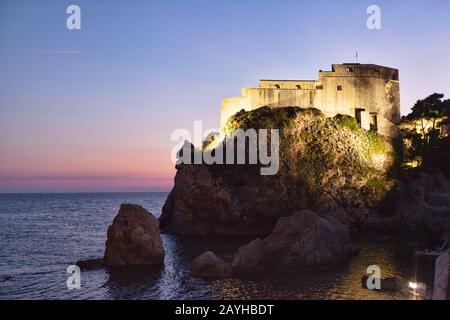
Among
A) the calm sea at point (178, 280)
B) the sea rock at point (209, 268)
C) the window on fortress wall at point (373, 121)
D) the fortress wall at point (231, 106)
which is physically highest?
the fortress wall at point (231, 106)

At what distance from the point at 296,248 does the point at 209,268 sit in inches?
256

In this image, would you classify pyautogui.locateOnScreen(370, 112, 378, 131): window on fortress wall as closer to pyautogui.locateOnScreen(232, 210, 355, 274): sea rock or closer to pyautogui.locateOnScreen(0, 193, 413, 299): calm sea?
pyautogui.locateOnScreen(0, 193, 413, 299): calm sea

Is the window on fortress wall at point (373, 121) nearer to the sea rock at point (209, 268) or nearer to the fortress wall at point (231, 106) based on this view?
the fortress wall at point (231, 106)

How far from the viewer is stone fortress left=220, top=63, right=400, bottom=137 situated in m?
56.9

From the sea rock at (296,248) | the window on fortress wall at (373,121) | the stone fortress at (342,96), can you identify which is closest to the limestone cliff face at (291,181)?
the stone fortress at (342,96)

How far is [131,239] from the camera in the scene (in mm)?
32562

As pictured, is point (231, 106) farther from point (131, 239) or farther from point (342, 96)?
point (131, 239)

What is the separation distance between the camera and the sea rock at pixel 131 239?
32.4 metres

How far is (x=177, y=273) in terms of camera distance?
31.0 metres

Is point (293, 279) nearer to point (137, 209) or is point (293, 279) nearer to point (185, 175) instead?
point (137, 209)

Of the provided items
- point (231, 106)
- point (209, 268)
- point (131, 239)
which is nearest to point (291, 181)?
point (231, 106)

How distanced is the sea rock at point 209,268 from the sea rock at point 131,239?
4.53 meters
